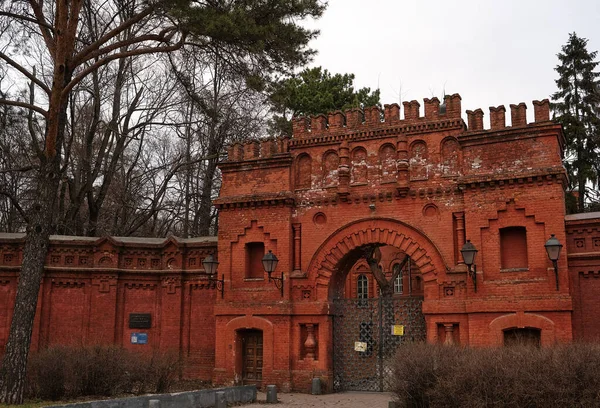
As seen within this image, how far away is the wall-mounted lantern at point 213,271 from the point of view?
18672mm

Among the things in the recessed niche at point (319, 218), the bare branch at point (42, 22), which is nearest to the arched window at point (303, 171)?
the recessed niche at point (319, 218)

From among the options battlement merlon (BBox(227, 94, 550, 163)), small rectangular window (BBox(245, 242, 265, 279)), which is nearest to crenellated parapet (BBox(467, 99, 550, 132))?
battlement merlon (BBox(227, 94, 550, 163))

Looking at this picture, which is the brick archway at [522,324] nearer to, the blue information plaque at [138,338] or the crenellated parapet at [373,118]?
the crenellated parapet at [373,118]

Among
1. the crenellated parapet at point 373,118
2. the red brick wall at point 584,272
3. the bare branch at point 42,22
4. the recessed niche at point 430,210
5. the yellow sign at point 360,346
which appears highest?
the bare branch at point 42,22

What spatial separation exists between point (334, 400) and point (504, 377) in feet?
21.0

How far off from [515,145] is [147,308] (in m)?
12.5

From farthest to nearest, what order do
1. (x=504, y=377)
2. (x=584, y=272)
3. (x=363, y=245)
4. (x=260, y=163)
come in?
(x=260, y=163)
(x=363, y=245)
(x=584, y=272)
(x=504, y=377)

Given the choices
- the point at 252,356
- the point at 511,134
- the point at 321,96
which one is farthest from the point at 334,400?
the point at 321,96

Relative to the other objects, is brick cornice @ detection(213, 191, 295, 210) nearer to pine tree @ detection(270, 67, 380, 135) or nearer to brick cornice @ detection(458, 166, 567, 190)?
brick cornice @ detection(458, 166, 567, 190)

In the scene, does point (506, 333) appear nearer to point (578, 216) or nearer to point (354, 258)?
point (578, 216)

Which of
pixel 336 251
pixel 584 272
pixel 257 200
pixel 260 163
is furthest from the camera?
pixel 260 163

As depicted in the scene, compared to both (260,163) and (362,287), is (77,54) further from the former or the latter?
(362,287)

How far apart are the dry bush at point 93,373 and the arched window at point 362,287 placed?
22738mm

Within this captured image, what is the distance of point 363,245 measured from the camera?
706 inches
